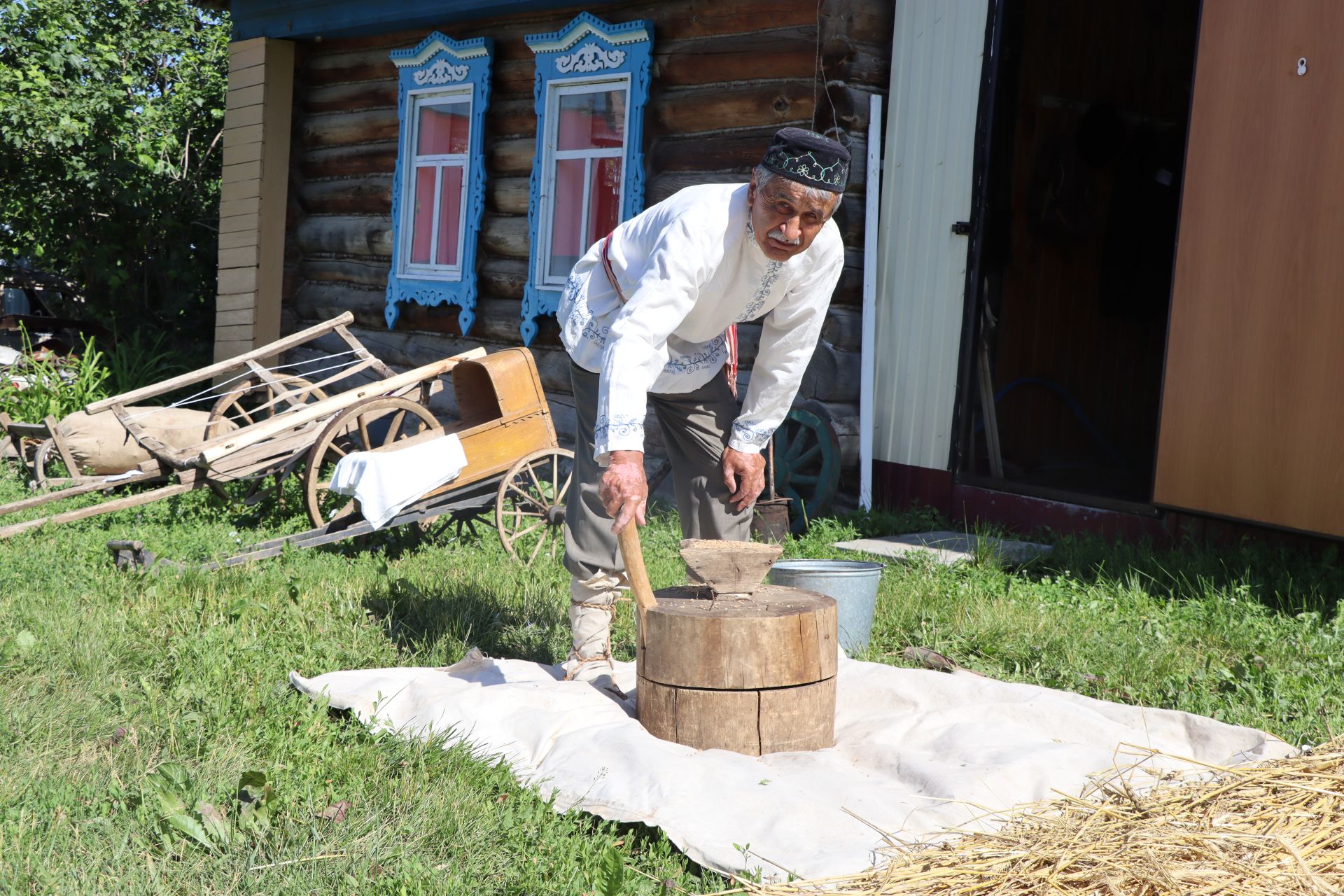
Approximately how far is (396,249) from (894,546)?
5.31m

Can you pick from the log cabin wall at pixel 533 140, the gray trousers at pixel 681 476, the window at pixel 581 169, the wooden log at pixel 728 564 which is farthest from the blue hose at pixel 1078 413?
the wooden log at pixel 728 564

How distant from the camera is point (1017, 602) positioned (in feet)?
15.9

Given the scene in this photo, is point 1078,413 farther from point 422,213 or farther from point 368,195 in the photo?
point 368,195

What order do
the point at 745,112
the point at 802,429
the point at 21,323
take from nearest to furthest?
the point at 802,429
the point at 745,112
the point at 21,323

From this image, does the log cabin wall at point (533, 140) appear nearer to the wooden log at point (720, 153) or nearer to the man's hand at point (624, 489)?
the wooden log at point (720, 153)

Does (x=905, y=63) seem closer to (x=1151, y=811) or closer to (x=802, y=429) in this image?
(x=802, y=429)

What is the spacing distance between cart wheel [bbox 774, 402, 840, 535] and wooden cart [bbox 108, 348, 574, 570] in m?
1.23

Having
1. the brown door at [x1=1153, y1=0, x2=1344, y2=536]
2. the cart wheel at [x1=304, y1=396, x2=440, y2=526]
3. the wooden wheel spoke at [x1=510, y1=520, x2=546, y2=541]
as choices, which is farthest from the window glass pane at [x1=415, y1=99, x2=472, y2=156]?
the brown door at [x1=1153, y1=0, x2=1344, y2=536]

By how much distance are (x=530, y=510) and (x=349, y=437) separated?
160 centimetres

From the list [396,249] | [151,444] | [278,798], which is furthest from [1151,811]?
[396,249]

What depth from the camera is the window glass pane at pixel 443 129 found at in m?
9.23

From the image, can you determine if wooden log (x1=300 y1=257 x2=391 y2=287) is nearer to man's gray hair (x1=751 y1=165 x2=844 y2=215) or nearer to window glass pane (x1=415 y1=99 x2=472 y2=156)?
window glass pane (x1=415 y1=99 x2=472 y2=156)

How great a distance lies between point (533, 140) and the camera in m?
8.69

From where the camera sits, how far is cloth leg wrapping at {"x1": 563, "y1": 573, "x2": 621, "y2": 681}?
12.7ft
